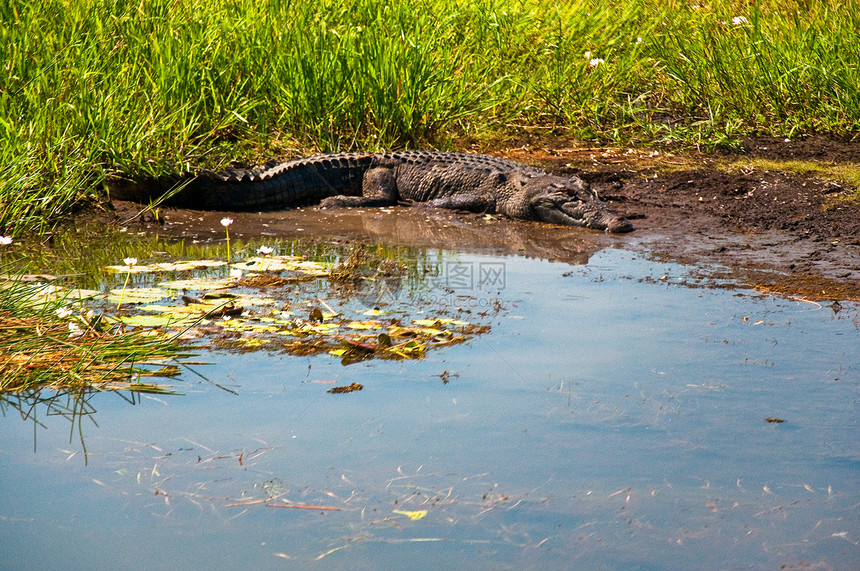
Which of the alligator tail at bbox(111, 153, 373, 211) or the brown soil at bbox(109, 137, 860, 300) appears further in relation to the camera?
the alligator tail at bbox(111, 153, 373, 211)

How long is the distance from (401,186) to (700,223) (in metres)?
2.28

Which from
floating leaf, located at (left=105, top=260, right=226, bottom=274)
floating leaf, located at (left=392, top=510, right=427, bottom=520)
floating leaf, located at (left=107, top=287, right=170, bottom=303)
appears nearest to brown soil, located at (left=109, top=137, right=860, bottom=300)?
floating leaf, located at (left=105, top=260, right=226, bottom=274)

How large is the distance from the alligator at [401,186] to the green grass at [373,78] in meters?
0.34

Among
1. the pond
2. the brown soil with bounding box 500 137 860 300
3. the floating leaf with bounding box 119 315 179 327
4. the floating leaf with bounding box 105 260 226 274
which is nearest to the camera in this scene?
the pond

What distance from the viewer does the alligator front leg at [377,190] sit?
6648mm

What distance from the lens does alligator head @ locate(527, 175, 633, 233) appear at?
5.75 meters

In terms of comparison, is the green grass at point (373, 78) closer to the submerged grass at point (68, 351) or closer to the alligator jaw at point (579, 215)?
the alligator jaw at point (579, 215)

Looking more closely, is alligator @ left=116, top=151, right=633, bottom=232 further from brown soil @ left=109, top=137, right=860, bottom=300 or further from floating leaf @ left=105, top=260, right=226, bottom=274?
floating leaf @ left=105, top=260, right=226, bottom=274

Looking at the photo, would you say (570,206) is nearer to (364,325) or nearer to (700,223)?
(700,223)

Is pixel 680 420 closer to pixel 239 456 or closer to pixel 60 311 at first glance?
pixel 239 456

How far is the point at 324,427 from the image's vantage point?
265cm

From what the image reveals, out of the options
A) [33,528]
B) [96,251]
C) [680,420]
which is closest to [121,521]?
[33,528]

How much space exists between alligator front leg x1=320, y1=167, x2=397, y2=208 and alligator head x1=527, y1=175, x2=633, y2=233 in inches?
42.9

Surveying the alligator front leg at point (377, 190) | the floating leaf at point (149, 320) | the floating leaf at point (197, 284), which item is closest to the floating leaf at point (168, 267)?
the floating leaf at point (197, 284)
